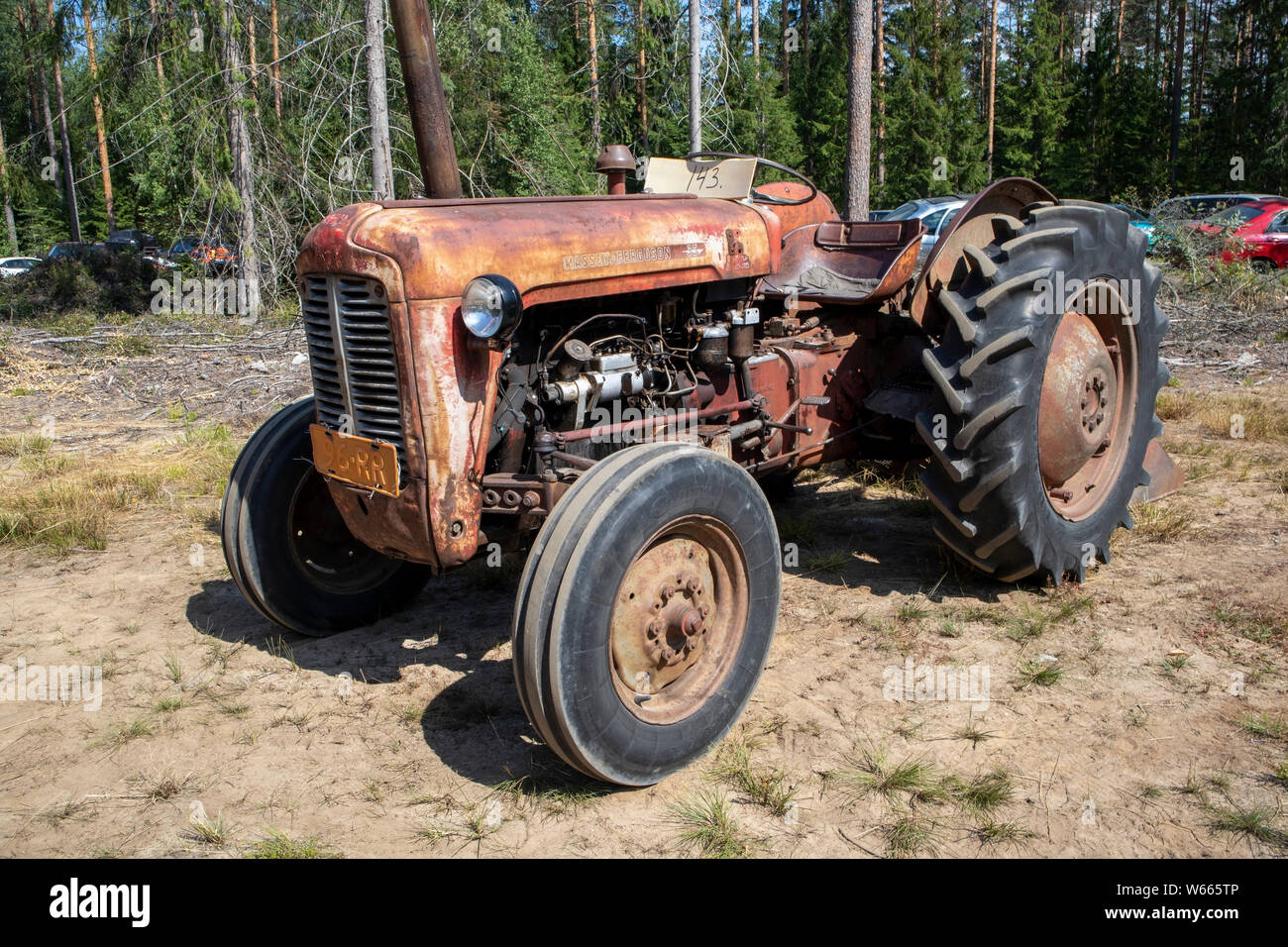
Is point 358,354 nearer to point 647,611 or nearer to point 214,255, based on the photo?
point 647,611

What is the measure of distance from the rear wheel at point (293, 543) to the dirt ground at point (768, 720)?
0.58ft

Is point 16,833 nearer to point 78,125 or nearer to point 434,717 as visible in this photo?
point 434,717

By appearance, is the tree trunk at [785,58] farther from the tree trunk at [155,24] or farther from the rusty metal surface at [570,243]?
the rusty metal surface at [570,243]

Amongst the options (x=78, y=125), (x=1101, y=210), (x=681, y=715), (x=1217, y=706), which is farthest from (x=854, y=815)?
(x=78, y=125)

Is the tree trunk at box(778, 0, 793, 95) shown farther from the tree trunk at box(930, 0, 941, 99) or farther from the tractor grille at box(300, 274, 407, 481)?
the tractor grille at box(300, 274, 407, 481)

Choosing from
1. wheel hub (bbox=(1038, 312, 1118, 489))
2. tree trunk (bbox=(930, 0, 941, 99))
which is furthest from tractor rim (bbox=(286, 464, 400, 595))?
tree trunk (bbox=(930, 0, 941, 99))

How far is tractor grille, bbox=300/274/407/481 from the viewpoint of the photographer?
326 centimetres

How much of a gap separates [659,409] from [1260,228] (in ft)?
50.4

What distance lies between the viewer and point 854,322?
4.97 meters

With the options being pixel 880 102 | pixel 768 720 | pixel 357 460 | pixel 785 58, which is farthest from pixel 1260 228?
pixel 785 58

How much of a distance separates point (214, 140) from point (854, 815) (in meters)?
12.3

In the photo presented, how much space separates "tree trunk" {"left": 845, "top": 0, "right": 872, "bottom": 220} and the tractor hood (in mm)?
8441

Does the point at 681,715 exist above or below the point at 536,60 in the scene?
below

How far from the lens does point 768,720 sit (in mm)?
3549
